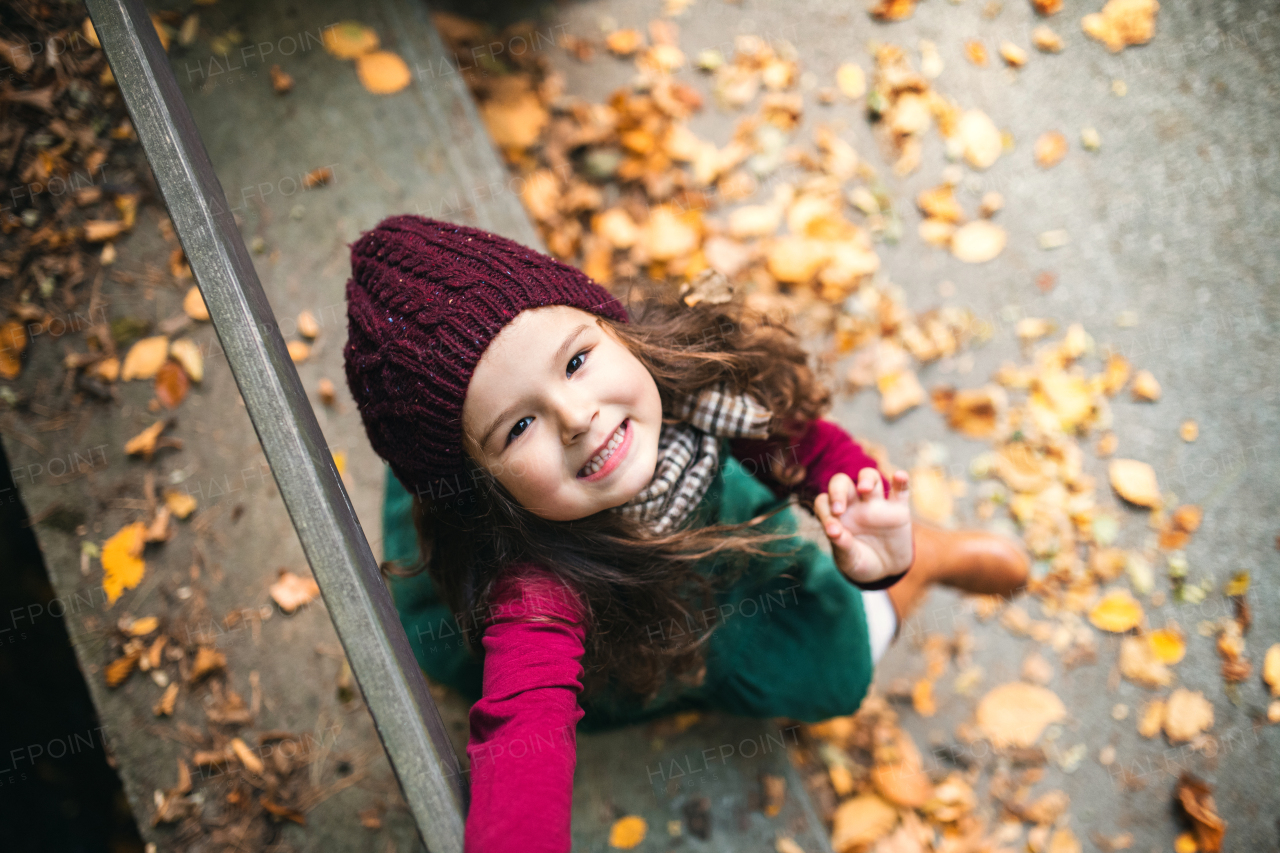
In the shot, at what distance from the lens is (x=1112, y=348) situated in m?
2.35

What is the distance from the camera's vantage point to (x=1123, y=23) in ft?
8.14

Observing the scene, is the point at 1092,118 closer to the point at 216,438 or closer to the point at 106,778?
the point at 216,438

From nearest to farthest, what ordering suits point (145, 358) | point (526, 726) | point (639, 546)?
point (526, 726) < point (639, 546) < point (145, 358)

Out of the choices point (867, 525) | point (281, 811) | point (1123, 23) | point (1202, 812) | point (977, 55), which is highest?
point (1123, 23)

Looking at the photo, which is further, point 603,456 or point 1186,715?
point 1186,715

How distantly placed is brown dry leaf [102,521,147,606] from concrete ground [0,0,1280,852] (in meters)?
0.03

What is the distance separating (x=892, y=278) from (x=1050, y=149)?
2.20ft

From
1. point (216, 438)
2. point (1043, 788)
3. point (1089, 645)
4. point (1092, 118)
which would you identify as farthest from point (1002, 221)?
point (216, 438)

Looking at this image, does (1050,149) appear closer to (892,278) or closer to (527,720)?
(892,278)

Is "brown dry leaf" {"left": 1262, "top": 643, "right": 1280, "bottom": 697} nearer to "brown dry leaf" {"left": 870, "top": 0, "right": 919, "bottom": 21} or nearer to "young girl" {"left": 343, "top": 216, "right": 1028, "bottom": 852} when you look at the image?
"young girl" {"left": 343, "top": 216, "right": 1028, "bottom": 852}

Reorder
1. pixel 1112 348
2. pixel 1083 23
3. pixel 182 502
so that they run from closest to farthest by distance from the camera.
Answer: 1. pixel 182 502
2. pixel 1112 348
3. pixel 1083 23

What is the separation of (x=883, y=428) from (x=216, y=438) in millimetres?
1955

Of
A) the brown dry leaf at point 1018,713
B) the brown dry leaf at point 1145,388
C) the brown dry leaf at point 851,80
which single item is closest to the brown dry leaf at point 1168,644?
the brown dry leaf at point 1018,713

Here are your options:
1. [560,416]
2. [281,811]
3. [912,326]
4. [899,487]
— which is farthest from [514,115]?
[281,811]
